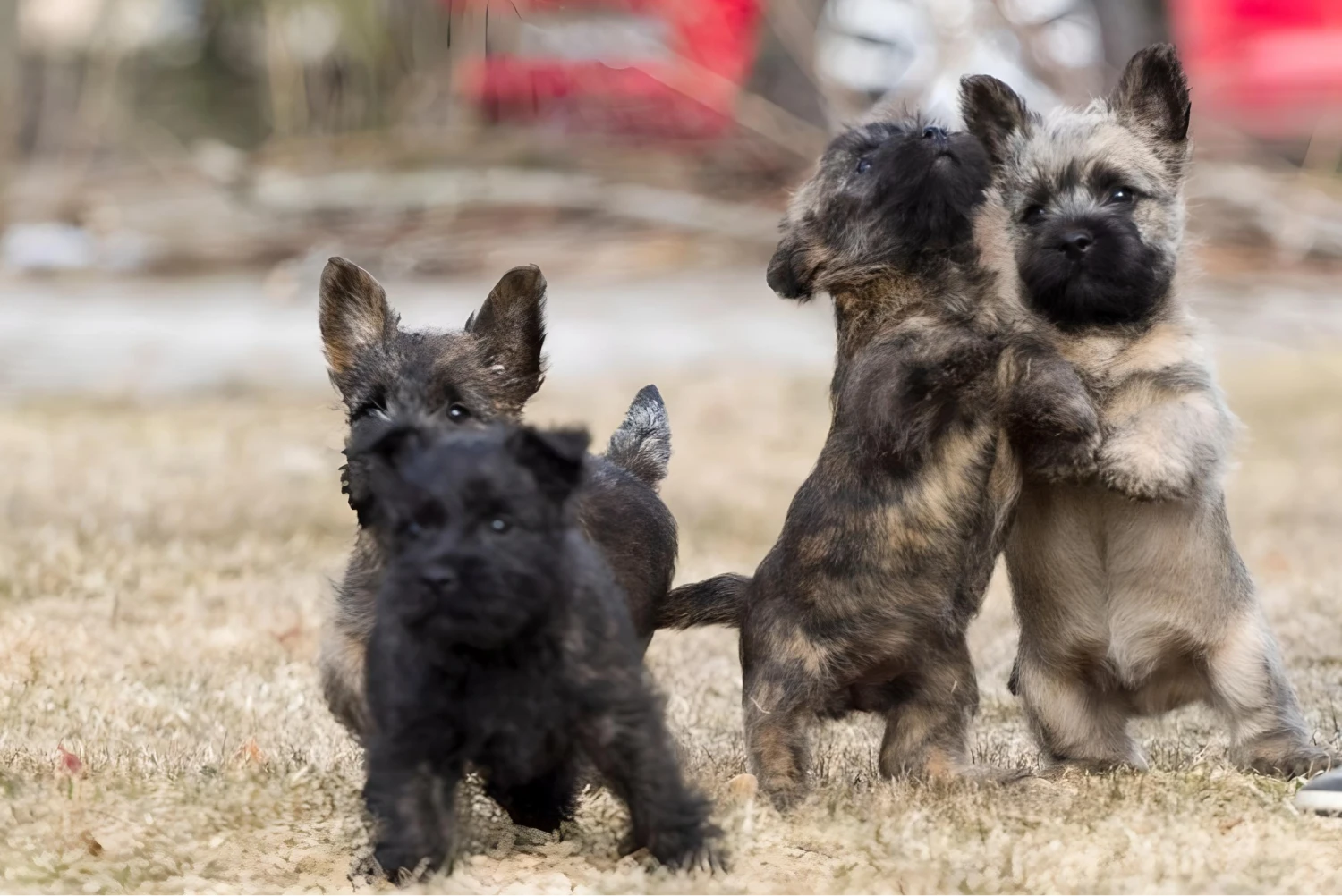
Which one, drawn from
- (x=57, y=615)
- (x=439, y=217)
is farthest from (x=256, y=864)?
(x=439, y=217)

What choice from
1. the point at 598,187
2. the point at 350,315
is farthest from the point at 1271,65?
the point at 350,315

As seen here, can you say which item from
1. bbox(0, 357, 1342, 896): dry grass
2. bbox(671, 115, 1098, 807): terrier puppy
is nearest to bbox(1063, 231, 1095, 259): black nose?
bbox(671, 115, 1098, 807): terrier puppy

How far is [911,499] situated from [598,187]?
11.5 metres

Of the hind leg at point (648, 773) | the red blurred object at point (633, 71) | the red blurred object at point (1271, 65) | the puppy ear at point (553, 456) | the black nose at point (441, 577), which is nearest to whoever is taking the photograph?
the black nose at point (441, 577)

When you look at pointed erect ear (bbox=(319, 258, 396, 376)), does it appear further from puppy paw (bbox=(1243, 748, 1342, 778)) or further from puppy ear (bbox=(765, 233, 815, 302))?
puppy paw (bbox=(1243, 748, 1342, 778))

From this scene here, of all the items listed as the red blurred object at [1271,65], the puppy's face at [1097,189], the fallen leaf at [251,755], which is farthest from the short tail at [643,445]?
the red blurred object at [1271,65]

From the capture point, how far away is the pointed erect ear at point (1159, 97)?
18.7ft

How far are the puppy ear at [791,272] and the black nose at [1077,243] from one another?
0.75 meters

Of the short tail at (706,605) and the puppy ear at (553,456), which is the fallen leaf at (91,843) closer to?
the puppy ear at (553,456)

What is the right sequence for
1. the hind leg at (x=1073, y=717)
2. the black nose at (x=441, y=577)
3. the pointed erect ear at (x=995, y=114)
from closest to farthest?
the black nose at (x=441, y=577), the hind leg at (x=1073, y=717), the pointed erect ear at (x=995, y=114)

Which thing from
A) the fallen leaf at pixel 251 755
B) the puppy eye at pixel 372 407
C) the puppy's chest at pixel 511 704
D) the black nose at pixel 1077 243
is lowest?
the fallen leaf at pixel 251 755

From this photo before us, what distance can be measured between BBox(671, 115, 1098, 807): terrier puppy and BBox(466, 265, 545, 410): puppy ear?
865mm

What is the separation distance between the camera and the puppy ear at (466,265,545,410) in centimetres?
549

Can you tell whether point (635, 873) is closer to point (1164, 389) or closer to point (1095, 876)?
point (1095, 876)
